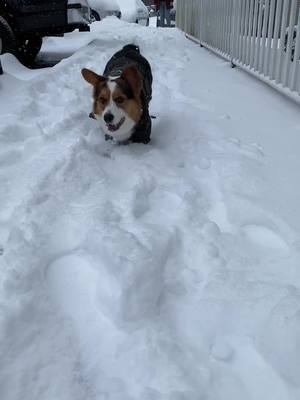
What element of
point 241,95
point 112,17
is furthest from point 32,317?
point 112,17

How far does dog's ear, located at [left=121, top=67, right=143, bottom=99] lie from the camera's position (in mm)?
3186

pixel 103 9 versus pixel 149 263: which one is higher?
pixel 149 263

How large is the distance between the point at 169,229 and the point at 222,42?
6001mm

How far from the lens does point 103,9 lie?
13445 millimetres

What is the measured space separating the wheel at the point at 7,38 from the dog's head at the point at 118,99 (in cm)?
329

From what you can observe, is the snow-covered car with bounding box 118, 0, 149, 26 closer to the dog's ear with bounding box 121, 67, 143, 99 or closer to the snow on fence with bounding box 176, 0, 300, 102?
the snow on fence with bounding box 176, 0, 300, 102

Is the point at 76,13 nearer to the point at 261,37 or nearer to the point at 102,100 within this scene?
the point at 261,37

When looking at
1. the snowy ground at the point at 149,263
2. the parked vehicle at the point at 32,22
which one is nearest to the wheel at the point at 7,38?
the parked vehicle at the point at 32,22

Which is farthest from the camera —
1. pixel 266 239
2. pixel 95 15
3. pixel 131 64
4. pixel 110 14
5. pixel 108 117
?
pixel 110 14

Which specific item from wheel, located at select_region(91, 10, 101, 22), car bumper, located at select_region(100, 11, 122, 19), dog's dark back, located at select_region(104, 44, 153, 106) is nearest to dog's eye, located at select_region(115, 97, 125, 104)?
dog's dark back, located at select_region(104, 44, 153, 106)

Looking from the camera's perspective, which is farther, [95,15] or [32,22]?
[95,15]

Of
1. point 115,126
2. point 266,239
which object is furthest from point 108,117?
point 266,239

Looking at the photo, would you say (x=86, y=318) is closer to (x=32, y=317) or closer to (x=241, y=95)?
(x=32, y=317)

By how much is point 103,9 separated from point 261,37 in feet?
30.5
